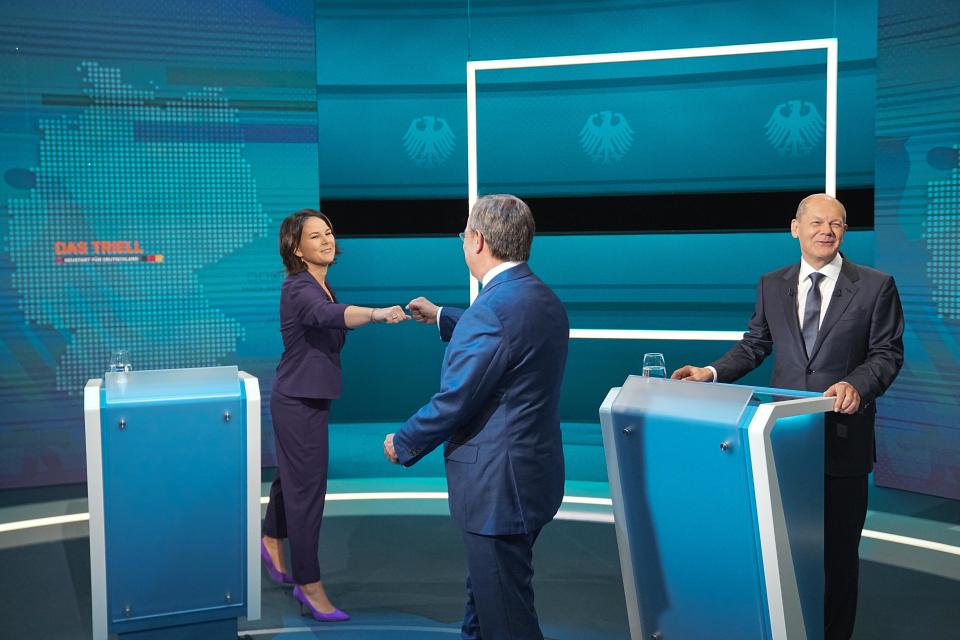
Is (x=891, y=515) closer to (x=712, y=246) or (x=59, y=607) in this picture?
(x=712, y=246)

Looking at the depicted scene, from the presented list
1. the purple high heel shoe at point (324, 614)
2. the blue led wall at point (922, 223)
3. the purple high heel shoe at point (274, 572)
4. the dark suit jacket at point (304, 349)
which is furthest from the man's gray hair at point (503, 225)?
the blue led wall at point (922, 223)

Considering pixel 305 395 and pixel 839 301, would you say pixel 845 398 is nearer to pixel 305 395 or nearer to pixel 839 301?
pixel 839 301

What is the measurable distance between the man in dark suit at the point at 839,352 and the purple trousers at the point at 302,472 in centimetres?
156

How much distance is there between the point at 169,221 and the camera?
5.94 m

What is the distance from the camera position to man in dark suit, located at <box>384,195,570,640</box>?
256cm

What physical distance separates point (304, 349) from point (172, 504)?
96 centimetres

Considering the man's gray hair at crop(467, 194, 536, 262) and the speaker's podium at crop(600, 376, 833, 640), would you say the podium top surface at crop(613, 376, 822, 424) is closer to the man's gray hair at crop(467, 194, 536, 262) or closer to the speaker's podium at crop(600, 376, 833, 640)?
the speaker's podium at crop(600, 376, 833, 640)

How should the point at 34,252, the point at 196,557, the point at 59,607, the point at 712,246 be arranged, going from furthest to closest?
the point at 712,246, the point at 34,252, the point at 59,607, the point at 196,557

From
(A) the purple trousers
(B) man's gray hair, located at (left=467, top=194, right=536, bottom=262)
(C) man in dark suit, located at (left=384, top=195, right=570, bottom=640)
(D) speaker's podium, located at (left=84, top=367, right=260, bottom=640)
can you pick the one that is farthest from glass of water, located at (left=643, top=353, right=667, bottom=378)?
(A) the purple trousers

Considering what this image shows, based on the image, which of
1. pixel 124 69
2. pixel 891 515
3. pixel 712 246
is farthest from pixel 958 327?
pixel 124 69

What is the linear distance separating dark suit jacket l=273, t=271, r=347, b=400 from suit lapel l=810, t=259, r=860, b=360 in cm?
181

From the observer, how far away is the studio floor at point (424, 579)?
357cm

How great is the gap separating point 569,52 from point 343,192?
183 centimetres

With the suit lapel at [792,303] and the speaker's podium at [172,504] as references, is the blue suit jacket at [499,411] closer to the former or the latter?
the speaker's podium at [172,504]
